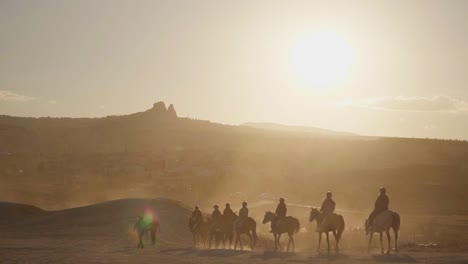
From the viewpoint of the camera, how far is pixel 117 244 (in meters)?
37.6

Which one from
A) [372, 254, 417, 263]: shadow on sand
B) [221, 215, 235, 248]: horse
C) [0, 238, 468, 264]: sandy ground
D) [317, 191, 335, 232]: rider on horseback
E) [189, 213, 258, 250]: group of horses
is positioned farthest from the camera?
[221, 215, 235, 248]: horse

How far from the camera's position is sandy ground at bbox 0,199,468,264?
2520cm

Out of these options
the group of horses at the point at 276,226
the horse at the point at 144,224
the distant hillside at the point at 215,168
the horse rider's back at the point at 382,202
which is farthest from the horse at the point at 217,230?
the distant hillside at the point at 215,168

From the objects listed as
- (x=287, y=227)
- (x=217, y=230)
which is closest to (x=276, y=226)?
(x=287, y=227)

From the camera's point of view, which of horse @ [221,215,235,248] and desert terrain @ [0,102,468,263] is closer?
desert terrain @ [0,102,468,263]

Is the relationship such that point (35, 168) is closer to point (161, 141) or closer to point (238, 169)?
point (238, 169)

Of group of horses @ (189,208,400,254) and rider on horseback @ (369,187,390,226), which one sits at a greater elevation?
rider on horseback @ (369,187,390,226)

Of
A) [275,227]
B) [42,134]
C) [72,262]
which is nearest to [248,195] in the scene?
[275,227]

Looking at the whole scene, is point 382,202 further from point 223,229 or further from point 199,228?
point 199,228

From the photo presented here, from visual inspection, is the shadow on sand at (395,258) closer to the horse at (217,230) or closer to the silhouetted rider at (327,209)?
the silhouetted rider at (327,209)

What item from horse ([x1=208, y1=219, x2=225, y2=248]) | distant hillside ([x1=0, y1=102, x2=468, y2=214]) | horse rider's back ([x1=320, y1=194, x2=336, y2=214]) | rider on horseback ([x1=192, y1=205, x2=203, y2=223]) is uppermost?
distant hillside ([x1=0, y1=102, x2=468, y2=214])

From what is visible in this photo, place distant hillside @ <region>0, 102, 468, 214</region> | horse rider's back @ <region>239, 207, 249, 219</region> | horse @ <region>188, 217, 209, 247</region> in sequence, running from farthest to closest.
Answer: distant hillside @ <region>0, 102, 468, 214</region> → horse @ <region>188, 217, 209, 247</region> → horse rider's back @ <region>239, 207, 249, 219</region>

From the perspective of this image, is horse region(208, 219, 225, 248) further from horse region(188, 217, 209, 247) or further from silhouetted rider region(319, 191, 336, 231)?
silhouetted rider region(319, 191, 336, 231)

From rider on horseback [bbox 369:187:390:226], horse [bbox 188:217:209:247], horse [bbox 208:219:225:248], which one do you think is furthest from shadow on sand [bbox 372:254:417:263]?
horse [bbox 188:217:209:247]
